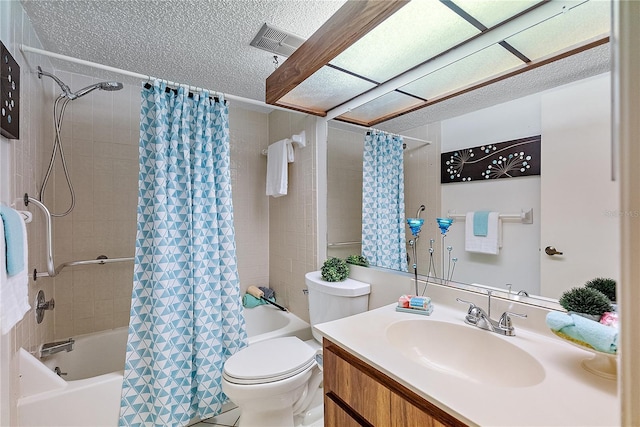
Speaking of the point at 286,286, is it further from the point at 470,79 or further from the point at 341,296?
the point at 470,79

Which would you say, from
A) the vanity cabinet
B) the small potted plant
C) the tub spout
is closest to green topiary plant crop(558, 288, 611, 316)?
the small potted plant

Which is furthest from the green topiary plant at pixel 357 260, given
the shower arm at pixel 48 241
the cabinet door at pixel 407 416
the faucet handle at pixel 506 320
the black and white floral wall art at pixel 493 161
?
the shower arm at pixel 48 241

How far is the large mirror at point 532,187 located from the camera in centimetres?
89

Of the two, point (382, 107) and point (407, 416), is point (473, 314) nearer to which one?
point (407, 416)

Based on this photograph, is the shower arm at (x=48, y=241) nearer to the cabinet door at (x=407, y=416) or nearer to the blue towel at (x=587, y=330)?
the cabinet door at (x=407, y=416)

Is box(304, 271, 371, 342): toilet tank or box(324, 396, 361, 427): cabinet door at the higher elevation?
box(304, 271, 371, 342): toilet tank

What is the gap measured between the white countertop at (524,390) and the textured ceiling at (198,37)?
916mm

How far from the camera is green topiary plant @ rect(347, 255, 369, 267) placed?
5.69ft

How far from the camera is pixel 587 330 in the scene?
0.70 metres

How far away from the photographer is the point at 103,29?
143 centimetres

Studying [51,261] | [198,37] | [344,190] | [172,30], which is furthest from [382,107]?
[51,261]

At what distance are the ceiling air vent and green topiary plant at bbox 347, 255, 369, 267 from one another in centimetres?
130

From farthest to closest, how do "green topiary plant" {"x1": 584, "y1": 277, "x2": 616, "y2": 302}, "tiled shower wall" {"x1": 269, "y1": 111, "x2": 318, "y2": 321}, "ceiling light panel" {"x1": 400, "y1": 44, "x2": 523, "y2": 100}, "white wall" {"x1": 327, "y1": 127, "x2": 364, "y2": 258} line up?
1. "tiled shower wall" {"x1": 269, "y1": 111, "x2": 318, "y2": 321}
2. "white wall" {"x1": 327, "y1": 127, "x2": 364, "y2": 258}
3. "ceiling light panel" {"x1": 400, "y1": 44, "x2": 523, "y2": 100}
4. "green topiary plant" {"x1": 584, "y1": 277, "x2": 616, "y2": 302}

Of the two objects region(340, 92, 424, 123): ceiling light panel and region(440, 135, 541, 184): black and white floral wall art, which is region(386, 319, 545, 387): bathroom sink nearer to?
region(440, 135, 541, 184): black and white floral wall art
